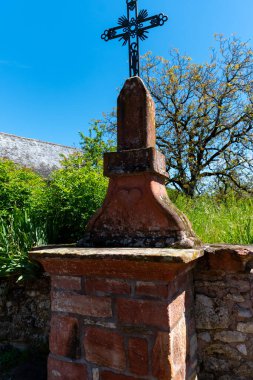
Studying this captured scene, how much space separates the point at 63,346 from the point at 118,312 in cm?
62

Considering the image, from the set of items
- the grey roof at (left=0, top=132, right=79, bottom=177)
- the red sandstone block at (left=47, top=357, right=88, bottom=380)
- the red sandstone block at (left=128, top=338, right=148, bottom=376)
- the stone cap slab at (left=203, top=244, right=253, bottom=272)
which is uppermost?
the grey roof at (left=0, top=132, right=79, bottom=177)

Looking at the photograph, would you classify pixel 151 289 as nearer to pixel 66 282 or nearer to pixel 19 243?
pixel 66 282

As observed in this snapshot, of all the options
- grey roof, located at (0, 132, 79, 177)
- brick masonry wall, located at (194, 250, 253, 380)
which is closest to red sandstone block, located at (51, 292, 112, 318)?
brick masonry wall, located at (194, 250, 253, 380)

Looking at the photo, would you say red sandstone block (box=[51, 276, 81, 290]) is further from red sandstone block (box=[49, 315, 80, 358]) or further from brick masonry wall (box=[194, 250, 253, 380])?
brick masonry wall (box=[194, 250, 253, 380])

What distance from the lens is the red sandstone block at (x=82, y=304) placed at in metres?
2.32

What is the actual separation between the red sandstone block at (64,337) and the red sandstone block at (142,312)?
0.46 metres

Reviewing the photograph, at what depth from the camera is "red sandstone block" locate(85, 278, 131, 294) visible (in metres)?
2.25

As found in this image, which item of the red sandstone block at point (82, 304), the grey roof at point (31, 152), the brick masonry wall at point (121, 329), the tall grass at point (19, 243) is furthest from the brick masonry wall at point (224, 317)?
the grey roof at point (31, 152)

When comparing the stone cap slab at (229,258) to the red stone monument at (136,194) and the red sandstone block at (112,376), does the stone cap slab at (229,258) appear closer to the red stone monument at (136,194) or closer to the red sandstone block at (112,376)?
the red stone monument at (136,194)

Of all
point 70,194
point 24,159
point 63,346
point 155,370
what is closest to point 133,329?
point 155,370

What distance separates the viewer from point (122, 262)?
2.13 meters

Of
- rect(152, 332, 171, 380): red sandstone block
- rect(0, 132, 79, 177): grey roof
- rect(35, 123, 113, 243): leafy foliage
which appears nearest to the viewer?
rect(152, 332, 171, 380): red sandstone block

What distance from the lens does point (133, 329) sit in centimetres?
221

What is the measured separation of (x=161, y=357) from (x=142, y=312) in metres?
0.33
